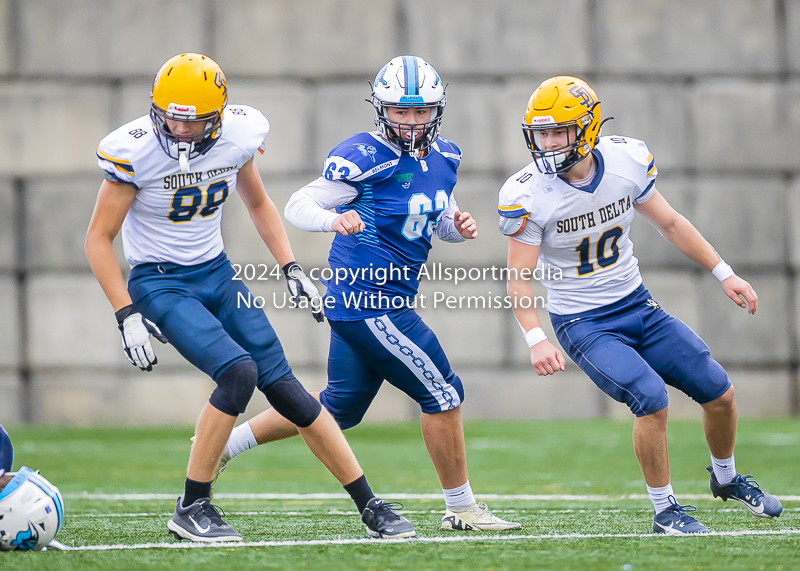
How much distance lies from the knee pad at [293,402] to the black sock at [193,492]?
0.39 meters

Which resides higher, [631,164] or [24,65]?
[24,65]

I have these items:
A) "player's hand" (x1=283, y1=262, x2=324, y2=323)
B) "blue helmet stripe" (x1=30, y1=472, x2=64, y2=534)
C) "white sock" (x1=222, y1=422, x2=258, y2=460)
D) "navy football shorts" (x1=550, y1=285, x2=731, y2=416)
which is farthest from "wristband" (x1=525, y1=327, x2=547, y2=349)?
"blue helmet stripe" (x1=30, y1=472, x2=64, y2=534)

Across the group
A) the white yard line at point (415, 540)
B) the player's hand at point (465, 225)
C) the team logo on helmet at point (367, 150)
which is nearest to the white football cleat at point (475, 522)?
the white yard line at point (415, 540)

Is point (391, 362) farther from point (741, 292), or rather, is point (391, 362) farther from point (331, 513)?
point (741, 292)

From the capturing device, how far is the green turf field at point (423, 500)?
10.1 ft

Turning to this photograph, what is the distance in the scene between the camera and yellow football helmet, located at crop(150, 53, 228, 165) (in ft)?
11.5

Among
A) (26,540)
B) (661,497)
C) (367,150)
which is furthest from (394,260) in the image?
(26,540)

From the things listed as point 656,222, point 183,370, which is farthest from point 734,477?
point 183,370

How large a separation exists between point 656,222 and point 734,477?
3.69 ft

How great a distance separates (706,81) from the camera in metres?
9.46

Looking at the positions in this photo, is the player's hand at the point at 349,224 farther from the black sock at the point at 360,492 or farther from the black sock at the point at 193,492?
the black sock at the point at 193,492

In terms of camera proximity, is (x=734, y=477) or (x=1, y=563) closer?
(x=1, y=563)

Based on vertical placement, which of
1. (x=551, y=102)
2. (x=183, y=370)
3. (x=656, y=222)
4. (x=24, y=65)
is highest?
(x=24, y=65)

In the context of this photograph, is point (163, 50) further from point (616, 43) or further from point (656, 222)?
point (656, 222)
